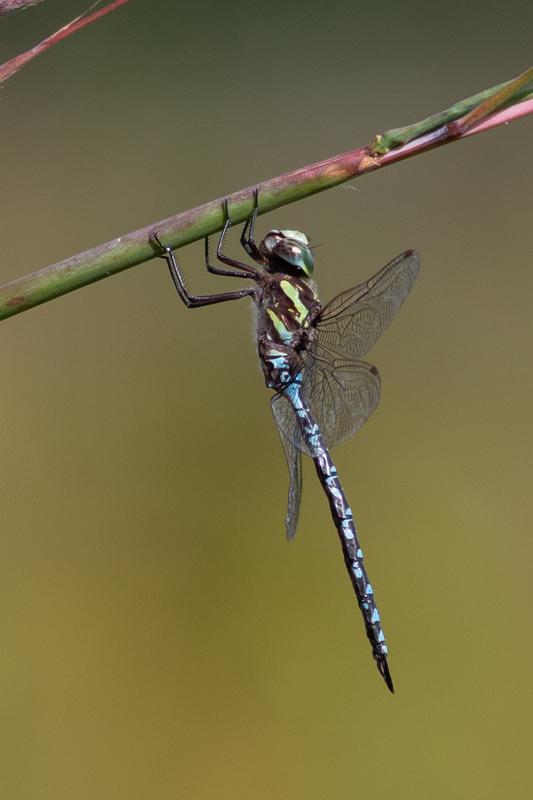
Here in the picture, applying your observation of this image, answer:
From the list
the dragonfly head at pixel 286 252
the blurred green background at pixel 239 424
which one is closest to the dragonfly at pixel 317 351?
the dragonfly head at pixel 286 252

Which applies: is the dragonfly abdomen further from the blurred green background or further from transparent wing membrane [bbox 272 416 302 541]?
the blurred green background

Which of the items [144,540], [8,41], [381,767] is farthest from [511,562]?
[8,41]

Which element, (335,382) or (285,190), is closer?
(285,190)

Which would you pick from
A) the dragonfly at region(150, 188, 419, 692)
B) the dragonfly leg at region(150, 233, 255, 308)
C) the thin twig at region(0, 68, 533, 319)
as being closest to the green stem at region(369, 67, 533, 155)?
the thin twig at region(0, 68, 533, 319)

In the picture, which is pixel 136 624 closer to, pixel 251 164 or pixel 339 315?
pixel 339 315

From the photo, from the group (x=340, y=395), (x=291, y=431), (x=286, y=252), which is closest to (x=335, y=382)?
(x=340, y=395)

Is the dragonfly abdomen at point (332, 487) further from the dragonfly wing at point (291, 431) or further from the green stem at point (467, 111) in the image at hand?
the green stem at point (467, 111)

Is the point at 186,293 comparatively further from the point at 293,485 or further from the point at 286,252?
the point at 293,485
